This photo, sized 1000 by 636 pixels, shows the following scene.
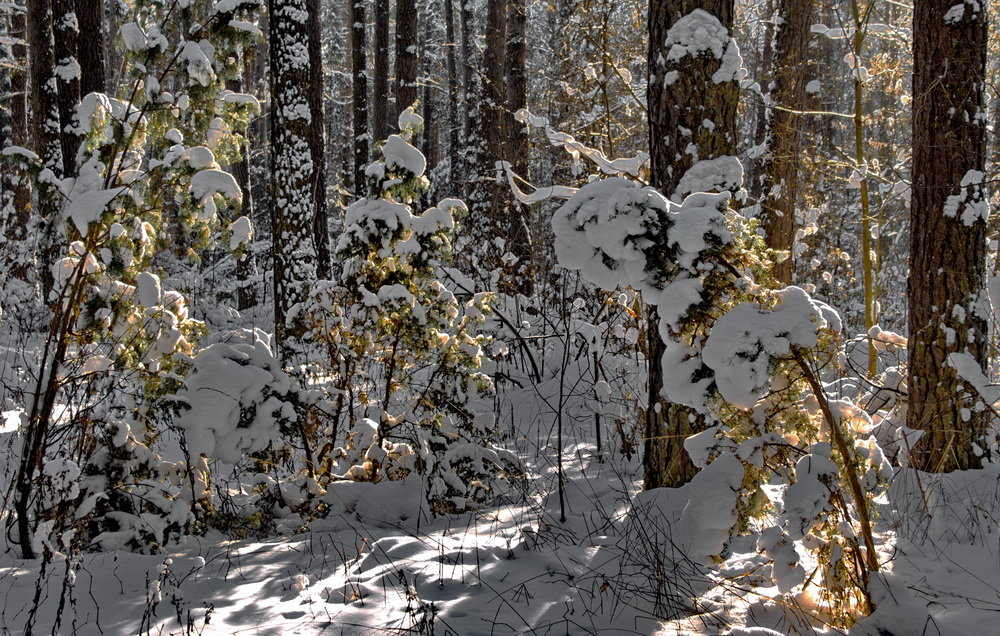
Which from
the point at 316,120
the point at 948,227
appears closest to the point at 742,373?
the point at 948,227

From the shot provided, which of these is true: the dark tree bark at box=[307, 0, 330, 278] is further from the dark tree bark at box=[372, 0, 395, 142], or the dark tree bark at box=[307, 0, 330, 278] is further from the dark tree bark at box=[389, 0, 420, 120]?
the dark tree bark at box=[372, 0, 395, 142]

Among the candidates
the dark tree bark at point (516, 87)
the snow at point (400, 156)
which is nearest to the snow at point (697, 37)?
the snow at point (400, 156)

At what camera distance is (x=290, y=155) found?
7.89 meters

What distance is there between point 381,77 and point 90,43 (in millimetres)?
5973

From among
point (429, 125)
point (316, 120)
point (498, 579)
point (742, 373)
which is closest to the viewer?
point (742, 373)

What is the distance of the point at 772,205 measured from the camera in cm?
795

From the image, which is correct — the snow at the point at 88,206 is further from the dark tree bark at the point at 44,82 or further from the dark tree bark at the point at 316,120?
the dark tree bark at the point at 44,82

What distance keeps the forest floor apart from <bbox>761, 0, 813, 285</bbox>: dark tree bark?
4.21 meters

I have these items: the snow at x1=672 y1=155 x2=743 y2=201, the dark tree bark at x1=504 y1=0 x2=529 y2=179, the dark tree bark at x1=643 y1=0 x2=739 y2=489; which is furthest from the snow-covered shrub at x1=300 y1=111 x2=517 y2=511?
the dark tree bark at x1=504 y1=0 x2=529 y2=179

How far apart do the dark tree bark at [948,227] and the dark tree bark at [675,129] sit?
5.24 feet

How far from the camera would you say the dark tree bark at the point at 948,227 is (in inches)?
176

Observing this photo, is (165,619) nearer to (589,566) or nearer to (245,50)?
(589,566)

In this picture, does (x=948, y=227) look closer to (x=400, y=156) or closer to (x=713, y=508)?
(x=713, y=508)

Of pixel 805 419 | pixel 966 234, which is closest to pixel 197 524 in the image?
pixel 805 419
